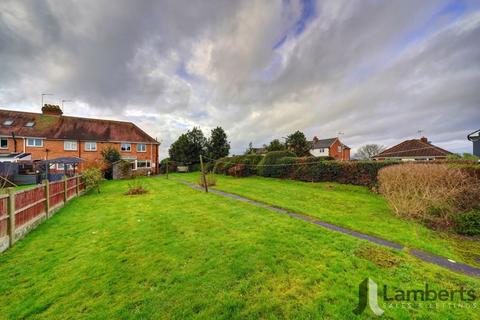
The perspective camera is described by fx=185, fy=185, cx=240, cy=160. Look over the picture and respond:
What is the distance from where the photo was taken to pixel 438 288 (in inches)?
126

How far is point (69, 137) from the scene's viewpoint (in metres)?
25.9

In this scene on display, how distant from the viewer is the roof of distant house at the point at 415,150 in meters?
26.8

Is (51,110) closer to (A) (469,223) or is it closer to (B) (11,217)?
(B) (11,217)

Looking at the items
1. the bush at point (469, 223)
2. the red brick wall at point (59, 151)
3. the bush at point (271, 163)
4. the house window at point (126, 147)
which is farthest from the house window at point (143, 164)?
the bush at point (469, 223)

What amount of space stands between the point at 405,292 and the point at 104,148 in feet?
109

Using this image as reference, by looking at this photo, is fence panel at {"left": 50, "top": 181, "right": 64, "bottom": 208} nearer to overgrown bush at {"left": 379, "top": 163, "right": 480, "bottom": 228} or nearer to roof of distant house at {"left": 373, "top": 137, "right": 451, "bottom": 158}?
overgrown bush at {"left": 379, "top": 163, "right": 480, "bottom": 228}

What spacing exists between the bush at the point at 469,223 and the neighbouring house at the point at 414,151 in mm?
23570

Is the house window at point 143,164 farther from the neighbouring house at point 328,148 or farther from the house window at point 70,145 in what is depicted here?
the neighbouring house at point 328,148

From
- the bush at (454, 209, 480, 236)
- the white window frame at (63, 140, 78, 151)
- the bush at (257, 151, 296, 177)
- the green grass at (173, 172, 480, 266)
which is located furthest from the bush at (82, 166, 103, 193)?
the bush at (454, 209, 480, 236)

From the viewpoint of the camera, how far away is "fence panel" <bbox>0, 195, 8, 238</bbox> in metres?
4.80

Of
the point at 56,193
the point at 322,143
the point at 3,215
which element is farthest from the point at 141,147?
the point at 322,143

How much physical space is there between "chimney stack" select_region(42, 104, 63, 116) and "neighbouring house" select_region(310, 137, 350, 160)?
52.5 m

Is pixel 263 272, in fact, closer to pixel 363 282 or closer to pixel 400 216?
pixel 363 282

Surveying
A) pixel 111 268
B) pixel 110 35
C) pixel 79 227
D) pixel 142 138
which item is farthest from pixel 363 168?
pixel 142 138
